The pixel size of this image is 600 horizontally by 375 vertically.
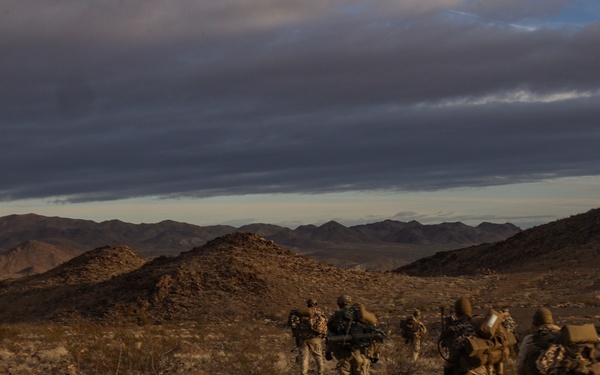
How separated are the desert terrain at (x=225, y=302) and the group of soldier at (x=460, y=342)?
250cm

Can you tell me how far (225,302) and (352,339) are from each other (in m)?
24.2

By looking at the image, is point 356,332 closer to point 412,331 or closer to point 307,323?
point 307,323

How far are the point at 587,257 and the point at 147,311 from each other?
105 feet

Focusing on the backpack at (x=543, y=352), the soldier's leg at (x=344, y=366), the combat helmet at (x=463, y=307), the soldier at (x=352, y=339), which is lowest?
the soldier's leg at (x=344, y=366)

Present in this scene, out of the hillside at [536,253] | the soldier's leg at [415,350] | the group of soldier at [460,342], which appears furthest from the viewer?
the hillside at [536,253]

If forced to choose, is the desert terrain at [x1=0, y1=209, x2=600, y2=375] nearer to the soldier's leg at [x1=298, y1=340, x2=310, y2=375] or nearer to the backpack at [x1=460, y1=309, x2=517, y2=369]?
the soldier's leg at [x1=298, y1=340, x2=310, y2=375]

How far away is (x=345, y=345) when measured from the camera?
47.6 ft

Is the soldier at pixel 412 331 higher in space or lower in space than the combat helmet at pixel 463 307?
lower

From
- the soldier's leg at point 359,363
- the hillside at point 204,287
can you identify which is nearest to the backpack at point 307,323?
the soldier's leg at point 359,363

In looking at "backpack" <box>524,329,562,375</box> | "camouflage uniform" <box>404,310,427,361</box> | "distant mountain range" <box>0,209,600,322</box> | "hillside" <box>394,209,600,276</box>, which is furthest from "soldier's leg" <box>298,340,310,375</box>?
"hillside" <box>394,209,600,276</box>

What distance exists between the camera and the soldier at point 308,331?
16.5m

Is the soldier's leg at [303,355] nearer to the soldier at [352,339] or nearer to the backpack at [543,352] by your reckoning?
the soldier at [352,339]

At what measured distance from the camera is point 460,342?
1106cm

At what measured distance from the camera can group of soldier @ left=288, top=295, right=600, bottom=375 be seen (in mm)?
9508
